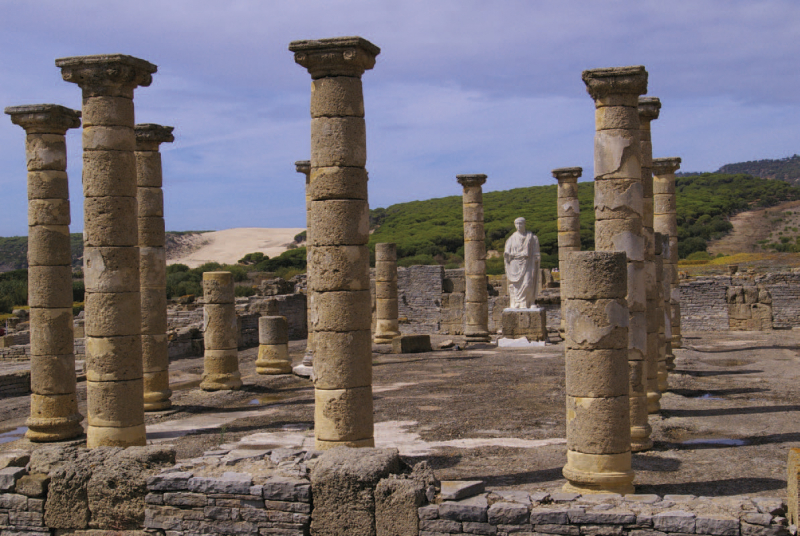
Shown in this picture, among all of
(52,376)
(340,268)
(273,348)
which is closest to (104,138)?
(340,268)

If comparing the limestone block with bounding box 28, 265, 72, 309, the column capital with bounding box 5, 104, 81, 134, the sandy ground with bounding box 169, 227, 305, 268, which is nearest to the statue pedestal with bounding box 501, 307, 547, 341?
the limestone block with bounding box 28, 265, 72, 309

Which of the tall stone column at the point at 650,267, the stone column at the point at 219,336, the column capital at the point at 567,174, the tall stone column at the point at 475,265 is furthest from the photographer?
the tall stone column at the point at 475,265

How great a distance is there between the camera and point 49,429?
38.2 ft

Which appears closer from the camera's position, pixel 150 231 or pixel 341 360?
pixel 341 360

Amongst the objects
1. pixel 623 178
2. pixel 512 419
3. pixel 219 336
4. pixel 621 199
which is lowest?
pixel 512 419

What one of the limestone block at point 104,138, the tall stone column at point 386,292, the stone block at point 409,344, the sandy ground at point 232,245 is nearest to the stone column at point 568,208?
the stone block at point 409,344

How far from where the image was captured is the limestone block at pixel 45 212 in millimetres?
11781

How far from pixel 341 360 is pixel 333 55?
318 cm

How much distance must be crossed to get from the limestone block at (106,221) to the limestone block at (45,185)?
1.75 m

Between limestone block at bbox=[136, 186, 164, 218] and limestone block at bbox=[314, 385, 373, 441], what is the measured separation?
6.02 meters

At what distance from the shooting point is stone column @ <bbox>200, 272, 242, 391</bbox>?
16.2 meters

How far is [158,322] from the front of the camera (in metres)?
13.8

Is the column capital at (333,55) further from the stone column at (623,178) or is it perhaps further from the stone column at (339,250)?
the stone column at (623,178)

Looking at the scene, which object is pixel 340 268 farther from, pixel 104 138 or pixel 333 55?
pixel 104 138
